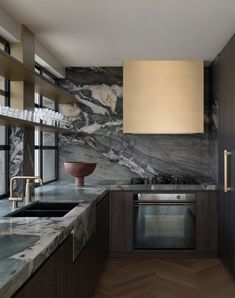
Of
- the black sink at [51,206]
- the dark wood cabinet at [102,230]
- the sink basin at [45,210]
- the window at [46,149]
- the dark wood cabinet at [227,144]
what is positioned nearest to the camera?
the sink basin at [45,210]

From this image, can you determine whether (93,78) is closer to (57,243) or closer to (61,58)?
(61,58)

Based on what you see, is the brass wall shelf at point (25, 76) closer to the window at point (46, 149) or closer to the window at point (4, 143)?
the window at point (4, 143)

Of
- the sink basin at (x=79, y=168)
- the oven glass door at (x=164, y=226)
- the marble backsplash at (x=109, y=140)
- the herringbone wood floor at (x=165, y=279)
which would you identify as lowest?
the herringbone wood floor at (x=165, y=279)

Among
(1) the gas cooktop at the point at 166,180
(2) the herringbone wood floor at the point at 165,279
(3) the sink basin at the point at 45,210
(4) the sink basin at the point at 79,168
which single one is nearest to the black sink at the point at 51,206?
(3) the sink basin at the point at 45,210

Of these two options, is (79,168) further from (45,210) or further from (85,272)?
(85,272)

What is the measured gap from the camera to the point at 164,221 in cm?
439

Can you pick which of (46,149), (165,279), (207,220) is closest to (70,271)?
(165,279)

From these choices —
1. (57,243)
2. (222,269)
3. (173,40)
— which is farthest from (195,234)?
(57,243)

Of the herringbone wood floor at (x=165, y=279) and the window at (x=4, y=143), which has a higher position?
the window at (x=4, y=143)

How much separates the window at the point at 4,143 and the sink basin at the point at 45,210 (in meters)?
0.45

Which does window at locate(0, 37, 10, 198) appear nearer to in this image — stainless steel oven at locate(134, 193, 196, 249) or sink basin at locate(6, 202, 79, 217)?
sink basin at locate(6, 202, 79, 217)

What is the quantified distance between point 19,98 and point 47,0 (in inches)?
38.0

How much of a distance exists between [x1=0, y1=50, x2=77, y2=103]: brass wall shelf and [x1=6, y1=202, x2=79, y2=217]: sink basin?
100cm

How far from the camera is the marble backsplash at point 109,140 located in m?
5.07
